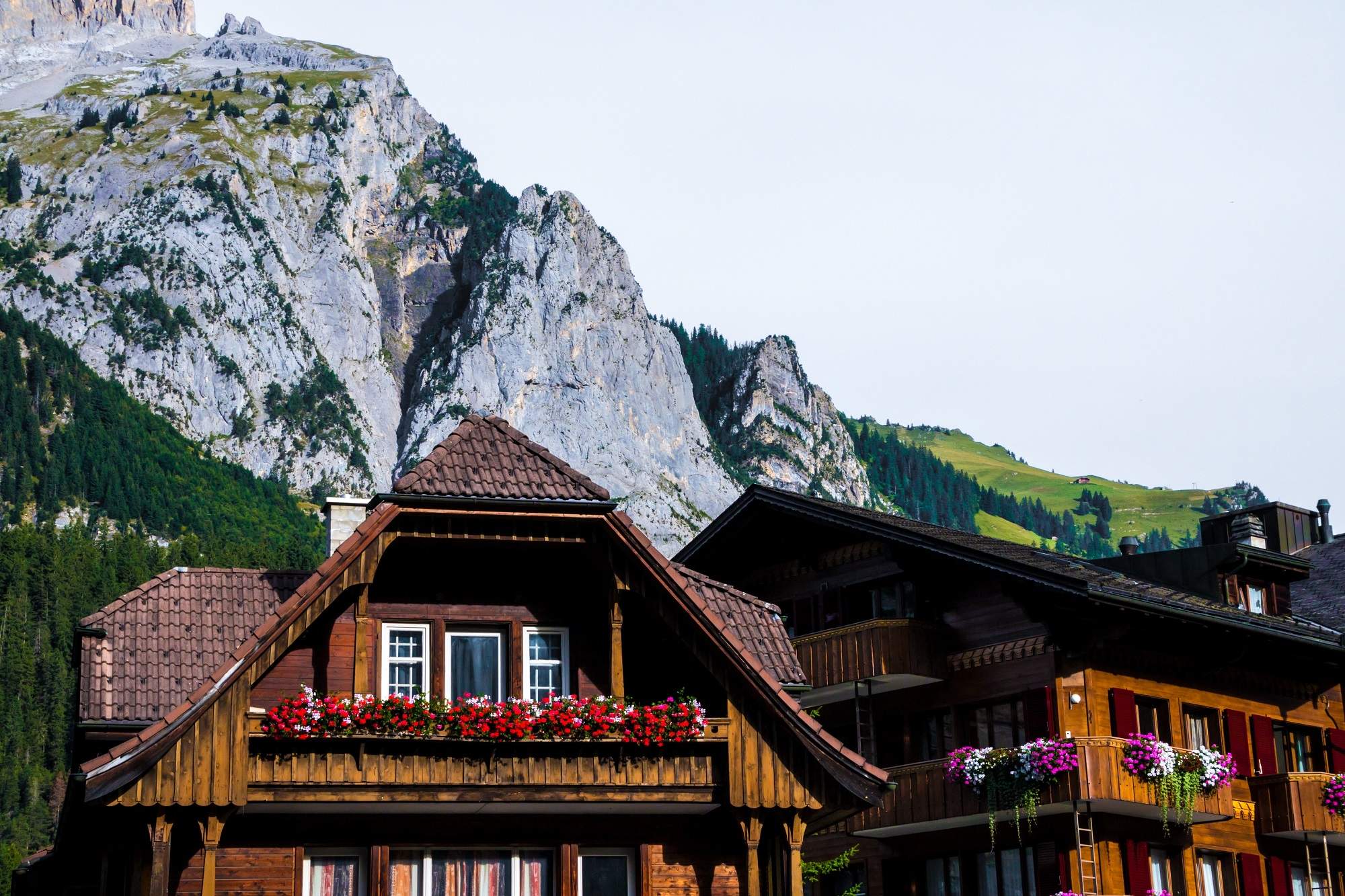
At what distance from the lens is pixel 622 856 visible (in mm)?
27094

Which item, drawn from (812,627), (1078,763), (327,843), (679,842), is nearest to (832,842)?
(812,627)

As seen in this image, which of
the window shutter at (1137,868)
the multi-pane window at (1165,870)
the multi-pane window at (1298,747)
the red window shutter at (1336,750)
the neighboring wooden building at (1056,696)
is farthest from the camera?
the red window shutter at (1336,750)

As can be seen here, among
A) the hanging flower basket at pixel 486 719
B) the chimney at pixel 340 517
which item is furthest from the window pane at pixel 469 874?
the chimney at pixel 340 517

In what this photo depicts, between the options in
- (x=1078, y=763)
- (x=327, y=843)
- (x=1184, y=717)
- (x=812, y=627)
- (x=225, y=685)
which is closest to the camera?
(x=225, y=685)

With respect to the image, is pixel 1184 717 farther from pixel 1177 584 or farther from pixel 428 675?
pixel 428 675

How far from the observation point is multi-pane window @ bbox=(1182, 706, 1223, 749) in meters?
42.2

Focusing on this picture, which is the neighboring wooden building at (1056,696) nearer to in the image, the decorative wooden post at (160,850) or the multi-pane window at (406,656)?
Result: the multi-pane window at (406,656)

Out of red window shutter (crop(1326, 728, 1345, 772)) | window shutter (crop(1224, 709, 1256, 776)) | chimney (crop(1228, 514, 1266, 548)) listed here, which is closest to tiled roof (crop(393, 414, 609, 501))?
window shutter (crop(1224, 709, 1256, 776))

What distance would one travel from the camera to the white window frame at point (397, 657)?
27047 mm

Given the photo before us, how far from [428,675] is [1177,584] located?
26.6 meters

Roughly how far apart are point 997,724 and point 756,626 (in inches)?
515

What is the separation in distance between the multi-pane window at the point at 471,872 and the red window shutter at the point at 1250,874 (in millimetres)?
21429

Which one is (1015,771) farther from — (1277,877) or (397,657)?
(397,657)

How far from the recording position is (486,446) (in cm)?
2736
